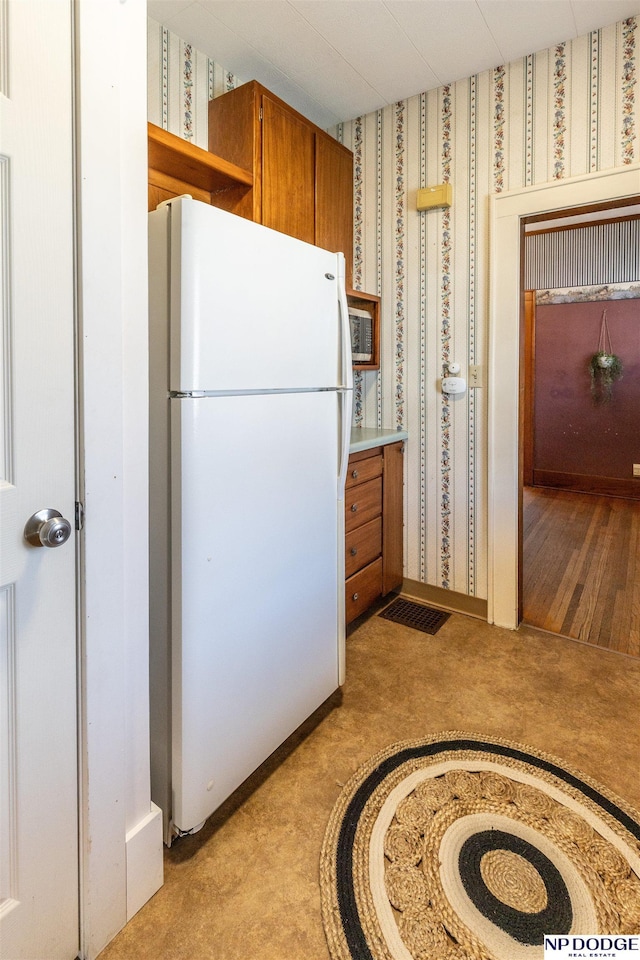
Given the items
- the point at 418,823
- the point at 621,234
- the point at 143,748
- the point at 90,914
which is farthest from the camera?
the point at 621,234

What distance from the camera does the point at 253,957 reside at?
111cm

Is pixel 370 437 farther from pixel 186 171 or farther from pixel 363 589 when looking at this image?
pixel 186 171

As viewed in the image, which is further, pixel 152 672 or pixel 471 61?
pixel 471 61

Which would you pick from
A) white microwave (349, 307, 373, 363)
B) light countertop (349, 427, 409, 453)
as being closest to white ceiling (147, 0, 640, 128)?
white microwave (349, 307, 373, 363)

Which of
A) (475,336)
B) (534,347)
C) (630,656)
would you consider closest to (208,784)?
(630,656)

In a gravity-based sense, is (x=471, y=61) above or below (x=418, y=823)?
above

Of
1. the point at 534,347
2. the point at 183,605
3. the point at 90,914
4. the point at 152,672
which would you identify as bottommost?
the point at 90,914

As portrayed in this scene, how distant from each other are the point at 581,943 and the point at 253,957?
2.34ft

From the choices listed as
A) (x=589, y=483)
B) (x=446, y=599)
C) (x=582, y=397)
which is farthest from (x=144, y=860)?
(x=582, y=397)

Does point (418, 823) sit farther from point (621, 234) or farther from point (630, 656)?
point (621, 234)

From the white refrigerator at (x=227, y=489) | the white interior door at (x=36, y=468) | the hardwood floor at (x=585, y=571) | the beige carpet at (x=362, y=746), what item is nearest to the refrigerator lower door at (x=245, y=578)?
the white refrigerator at (x=227, y=489)

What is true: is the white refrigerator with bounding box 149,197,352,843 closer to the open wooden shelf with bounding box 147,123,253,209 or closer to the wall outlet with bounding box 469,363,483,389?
the open wooden shelf with bounding box 147,123,253,209

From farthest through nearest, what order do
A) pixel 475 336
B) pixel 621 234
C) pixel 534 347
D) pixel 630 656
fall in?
pixel 534 347 → pixel 621 234 → pixel 475 336 → pixel 630 656

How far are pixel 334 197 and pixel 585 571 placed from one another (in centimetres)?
272
